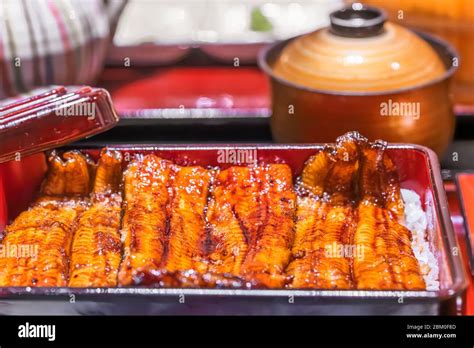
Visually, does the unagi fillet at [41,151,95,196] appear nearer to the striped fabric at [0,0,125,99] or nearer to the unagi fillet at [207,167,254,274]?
the unagi fillet at [207,167,254,274]

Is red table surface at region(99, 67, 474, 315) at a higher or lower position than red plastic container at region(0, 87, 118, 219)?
lower

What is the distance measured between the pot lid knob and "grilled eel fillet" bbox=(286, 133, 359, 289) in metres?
0.46

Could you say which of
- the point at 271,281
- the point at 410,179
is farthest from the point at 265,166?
the point at 271,281

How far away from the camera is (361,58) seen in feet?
7.13

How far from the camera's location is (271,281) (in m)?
1.55

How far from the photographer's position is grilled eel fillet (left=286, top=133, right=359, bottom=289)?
1619 mm

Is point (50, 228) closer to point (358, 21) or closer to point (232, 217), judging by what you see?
point (232, 217)

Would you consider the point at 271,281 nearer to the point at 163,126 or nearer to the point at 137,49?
the point at 163,126

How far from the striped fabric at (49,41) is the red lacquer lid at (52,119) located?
Result: 615mm

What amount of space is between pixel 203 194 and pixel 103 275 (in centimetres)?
45

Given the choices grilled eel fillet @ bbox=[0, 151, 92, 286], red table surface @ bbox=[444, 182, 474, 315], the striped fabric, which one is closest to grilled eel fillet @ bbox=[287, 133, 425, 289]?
red table surface @ bbox=[444, 182, 474, 315]

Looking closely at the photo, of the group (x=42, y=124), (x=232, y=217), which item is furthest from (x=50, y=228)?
(x=232, y=217)

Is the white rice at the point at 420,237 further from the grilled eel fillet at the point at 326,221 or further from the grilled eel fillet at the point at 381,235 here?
the grilled eel fillet at the point at 326,221

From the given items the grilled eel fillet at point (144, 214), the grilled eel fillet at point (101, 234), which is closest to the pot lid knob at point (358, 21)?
the grilled eel fillet at point (144, 214)
